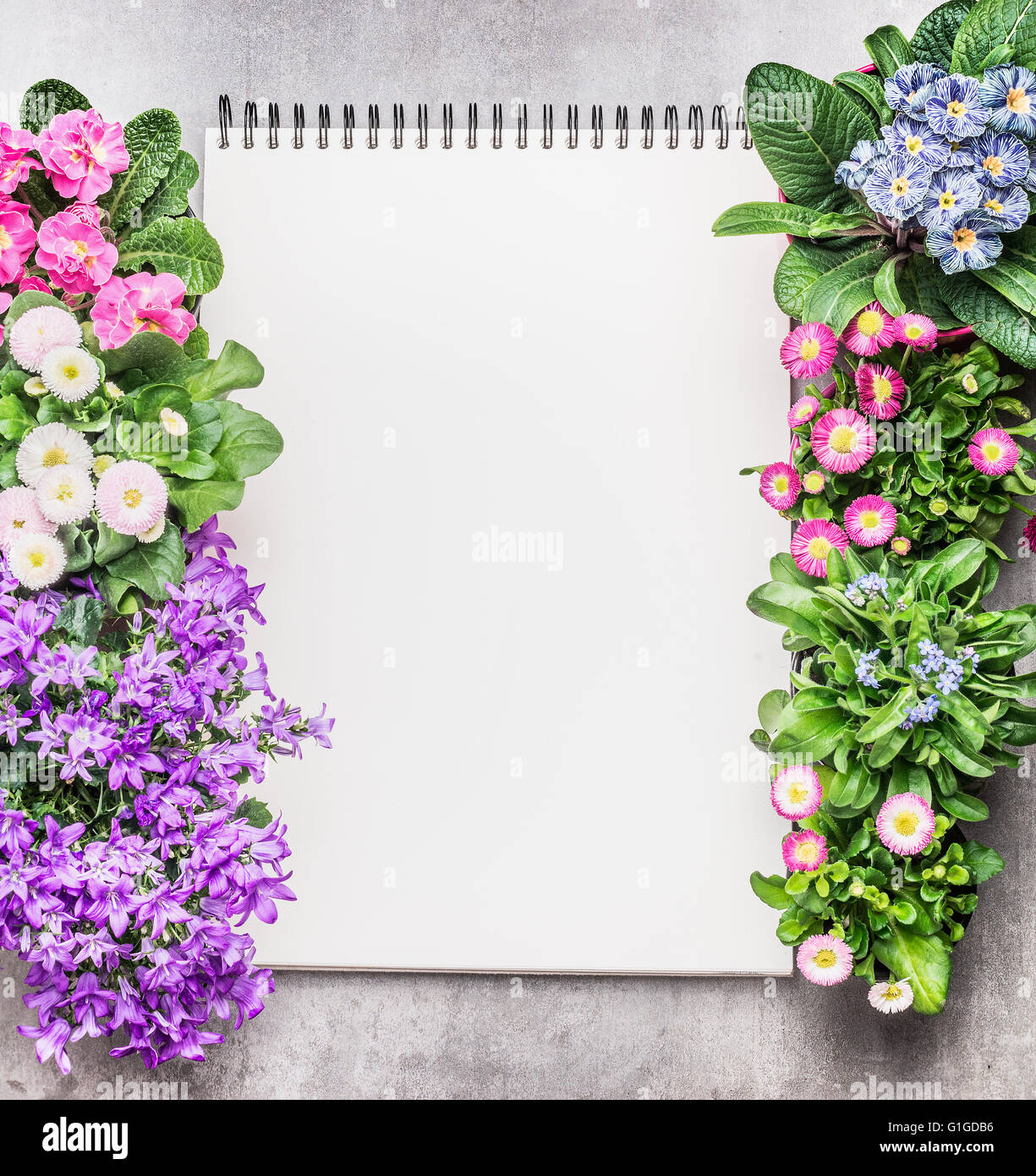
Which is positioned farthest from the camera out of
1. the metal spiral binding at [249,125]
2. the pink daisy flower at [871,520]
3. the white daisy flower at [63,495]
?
A: the metal spiral binding at [249,125]

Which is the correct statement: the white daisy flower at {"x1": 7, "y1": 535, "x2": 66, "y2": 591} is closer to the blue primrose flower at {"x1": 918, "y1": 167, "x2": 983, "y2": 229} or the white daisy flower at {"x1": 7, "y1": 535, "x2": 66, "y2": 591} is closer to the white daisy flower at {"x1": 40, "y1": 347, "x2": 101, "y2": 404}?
the white daisy flower at {"x1": 40, "y1": 347, "x2": 101, "y2": 404}

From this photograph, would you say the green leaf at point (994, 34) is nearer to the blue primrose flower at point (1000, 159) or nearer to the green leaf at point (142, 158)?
the blue primrose flower at point (1000, 159)

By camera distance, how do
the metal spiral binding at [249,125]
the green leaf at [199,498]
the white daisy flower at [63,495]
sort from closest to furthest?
1. the white daisy flower at [63,495]
2. the green leaf at [199,498]
3. the metal spiral binding at [249,125]

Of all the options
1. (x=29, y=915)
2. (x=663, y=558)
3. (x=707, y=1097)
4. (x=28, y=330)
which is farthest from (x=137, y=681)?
(x=707, y=1097)

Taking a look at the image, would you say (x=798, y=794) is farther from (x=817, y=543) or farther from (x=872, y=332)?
(x=872, y=332)

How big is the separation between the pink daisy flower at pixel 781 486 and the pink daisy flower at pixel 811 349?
15 centimetres

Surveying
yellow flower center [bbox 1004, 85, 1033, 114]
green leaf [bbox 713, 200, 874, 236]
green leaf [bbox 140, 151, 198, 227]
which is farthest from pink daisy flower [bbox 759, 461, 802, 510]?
green leaf [bbox 140, 151, 198, 227]

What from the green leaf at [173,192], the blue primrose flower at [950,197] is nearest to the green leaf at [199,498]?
the green leaf at [173,192]

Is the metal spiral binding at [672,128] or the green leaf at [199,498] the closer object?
the green leaf at [199,498]

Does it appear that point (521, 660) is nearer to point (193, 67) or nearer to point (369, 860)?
point (369, 860)

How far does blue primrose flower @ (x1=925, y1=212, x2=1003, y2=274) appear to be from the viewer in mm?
1347

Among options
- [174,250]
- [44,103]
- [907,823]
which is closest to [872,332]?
[907,823]

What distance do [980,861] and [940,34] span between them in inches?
51.9

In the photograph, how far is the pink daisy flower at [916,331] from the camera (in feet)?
4.51
